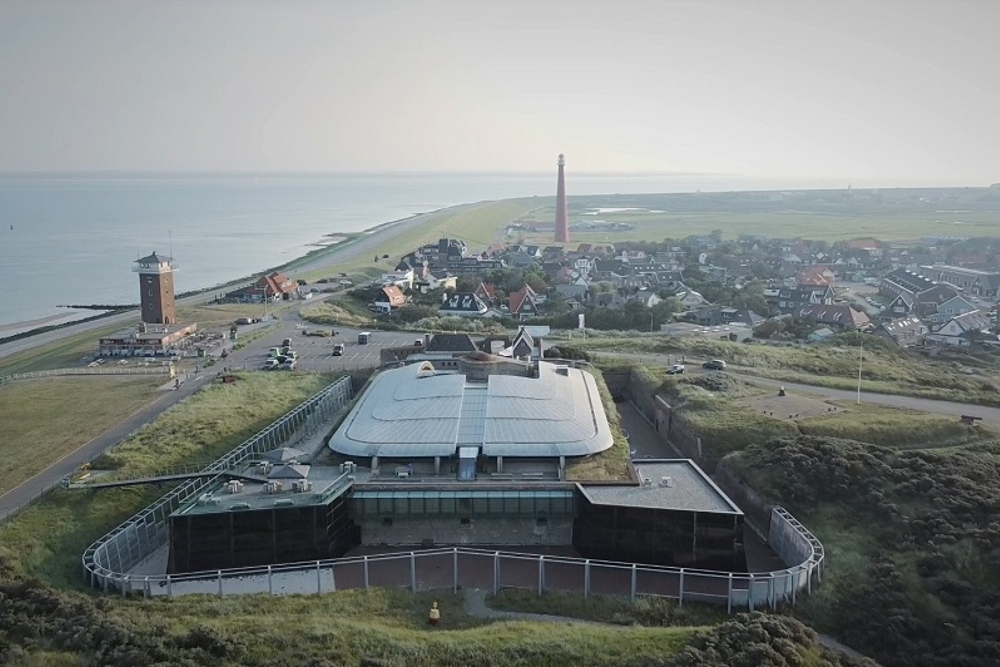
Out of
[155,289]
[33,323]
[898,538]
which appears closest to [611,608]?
[898,538]

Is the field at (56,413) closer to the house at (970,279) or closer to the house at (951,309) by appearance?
the house at (951,309)

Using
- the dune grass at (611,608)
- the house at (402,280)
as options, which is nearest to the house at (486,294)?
the house at (402,280)

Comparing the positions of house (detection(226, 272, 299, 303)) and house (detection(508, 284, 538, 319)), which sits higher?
house (detection(226, 272, 299, 303))

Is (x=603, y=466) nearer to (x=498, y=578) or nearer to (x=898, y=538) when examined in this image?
(x=498, y=578)

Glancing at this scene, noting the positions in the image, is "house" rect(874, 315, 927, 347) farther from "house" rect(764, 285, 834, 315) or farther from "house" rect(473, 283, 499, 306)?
"house" rect(473, 283, 499, 306)

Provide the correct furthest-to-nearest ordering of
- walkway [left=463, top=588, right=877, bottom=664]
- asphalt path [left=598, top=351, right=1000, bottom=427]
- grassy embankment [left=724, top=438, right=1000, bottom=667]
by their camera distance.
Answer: asphalt path [left=598, top=351, right=1000, bottom=427], grassy embankment [left=724, top=438, right=1000, bottom=667], walkway [left=463, top=588, right=877, bottom=664]

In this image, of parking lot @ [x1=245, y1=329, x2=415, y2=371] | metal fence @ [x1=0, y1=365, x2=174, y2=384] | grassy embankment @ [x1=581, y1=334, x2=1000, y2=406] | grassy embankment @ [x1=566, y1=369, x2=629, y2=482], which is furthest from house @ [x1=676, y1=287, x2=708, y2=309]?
grassy embankment @ [x1=566, y1=369, x2=629, y2=482]
